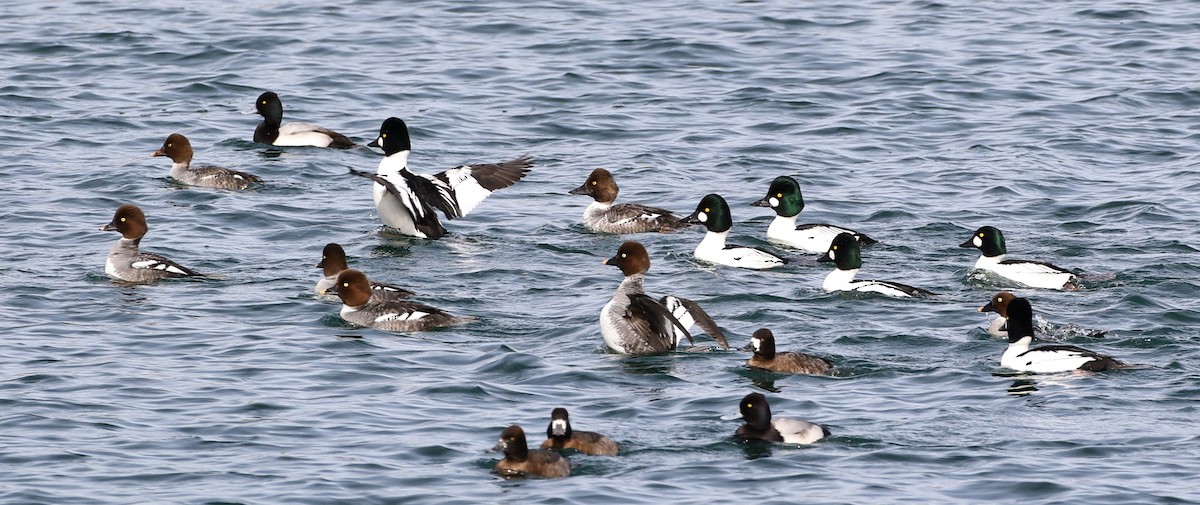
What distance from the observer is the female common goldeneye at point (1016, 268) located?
54.3 feet

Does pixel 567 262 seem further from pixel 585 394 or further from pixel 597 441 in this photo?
pixel 597 441

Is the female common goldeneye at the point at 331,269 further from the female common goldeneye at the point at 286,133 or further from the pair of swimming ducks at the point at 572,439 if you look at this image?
the female common goldeneye at the point at 286,133

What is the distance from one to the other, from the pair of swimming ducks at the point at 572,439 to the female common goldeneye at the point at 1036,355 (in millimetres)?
2547

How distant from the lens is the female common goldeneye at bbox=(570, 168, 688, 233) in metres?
19.2

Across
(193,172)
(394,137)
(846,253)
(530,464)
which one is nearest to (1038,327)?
(846,253)

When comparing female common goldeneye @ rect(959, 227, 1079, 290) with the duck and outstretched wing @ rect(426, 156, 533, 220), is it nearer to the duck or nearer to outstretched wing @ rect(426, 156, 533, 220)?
outstretched wing @ rect(426, 156, 533, 220)

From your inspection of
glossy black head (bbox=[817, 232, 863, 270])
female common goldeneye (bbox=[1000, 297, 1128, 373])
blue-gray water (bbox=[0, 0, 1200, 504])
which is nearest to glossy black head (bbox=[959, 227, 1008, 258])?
blue-gray water (bbox=[0, 0, 1200, 504])

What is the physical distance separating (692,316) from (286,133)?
33.7 ft

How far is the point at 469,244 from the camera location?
19.0 m

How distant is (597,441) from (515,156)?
11.8 metres

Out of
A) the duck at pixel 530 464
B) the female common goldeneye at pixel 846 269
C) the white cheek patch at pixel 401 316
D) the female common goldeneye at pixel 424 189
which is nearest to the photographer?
the duck at pixel 530 464

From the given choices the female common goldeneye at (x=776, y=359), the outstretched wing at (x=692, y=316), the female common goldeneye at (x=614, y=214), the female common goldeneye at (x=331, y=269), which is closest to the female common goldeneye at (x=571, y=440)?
the female common goldeneye at (x=776, y=359)

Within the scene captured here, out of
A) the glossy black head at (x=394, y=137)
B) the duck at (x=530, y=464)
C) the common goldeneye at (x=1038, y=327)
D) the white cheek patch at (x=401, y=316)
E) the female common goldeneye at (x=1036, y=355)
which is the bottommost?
the common goldeneye at (x=1038, y=327)

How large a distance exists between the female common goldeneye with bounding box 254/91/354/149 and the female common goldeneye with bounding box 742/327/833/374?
10.6 m
